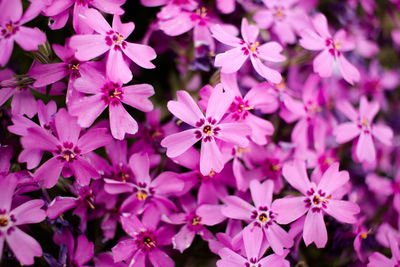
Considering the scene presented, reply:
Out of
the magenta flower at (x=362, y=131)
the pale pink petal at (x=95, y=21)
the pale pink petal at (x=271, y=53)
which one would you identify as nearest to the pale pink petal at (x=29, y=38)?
the pale pink petal at (x=95, y=21)

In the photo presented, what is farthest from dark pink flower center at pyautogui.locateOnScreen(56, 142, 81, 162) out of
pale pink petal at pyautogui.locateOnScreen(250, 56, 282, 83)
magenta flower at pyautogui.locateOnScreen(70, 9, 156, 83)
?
pale pink petal at pyautogui.locateOnScreen(250, 56, 282, 83)

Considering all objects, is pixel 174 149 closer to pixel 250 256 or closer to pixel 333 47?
pixel 250 256

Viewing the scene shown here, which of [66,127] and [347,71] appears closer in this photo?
[66,127]

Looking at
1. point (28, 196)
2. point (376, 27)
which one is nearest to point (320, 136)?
point (376, 27)

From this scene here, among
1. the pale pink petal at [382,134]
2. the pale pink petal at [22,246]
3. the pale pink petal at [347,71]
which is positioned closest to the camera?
the pale pink petal at [22,246]

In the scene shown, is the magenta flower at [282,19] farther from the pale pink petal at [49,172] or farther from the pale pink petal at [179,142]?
the pale pink petal at [49,172]

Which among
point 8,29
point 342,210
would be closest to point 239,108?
point 342,210

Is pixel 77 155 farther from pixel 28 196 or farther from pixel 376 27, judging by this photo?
pixel 376 27

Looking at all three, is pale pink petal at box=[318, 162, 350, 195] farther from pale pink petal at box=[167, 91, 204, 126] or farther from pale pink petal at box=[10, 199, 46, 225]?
pale pink petal at box=[10, 199, 46, 225]
